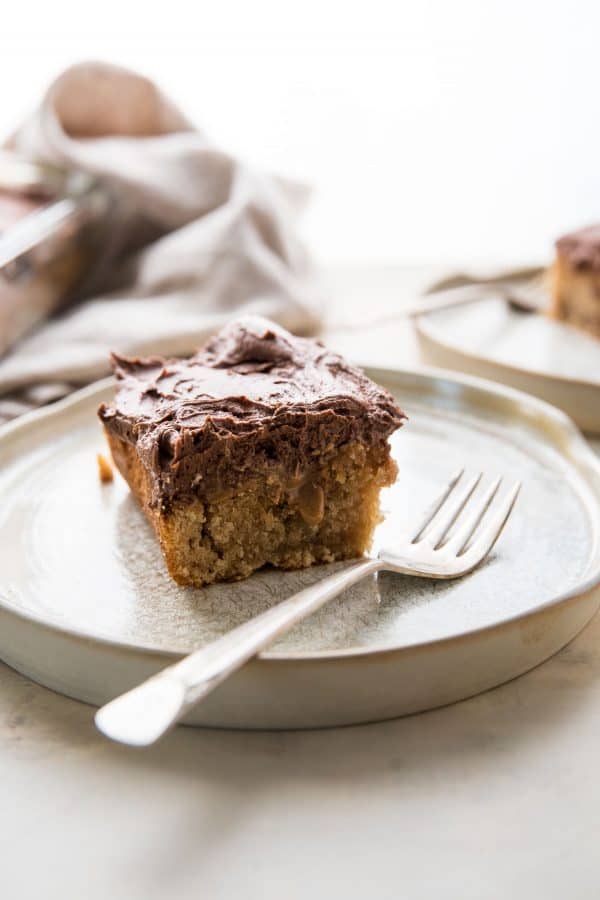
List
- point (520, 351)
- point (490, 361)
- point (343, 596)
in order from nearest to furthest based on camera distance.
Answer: point (343, 596), point (490, 361), point (520, 351)

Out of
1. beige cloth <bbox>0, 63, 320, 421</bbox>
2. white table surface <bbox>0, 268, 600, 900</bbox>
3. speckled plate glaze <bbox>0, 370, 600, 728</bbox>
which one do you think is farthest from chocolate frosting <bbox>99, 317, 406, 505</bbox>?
beige cloth <bbox>0, 63, 320, 421</bbox>

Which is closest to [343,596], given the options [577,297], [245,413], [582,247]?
[245,413]

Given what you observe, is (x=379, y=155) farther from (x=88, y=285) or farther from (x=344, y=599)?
(x=344, y=599)

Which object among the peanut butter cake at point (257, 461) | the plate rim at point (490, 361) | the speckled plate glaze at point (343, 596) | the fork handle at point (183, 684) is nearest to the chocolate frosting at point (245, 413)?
the peanut butter cake at point (257, 461)

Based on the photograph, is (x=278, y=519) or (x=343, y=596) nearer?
(x=343, y=596)

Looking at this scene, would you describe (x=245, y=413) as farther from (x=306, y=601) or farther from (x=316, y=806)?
(x=316, y=806)

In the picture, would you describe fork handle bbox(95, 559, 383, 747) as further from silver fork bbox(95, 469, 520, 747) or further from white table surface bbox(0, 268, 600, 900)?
white table surface bbox(0, 268, 600, 900)

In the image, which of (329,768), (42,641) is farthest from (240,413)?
(329,768)
